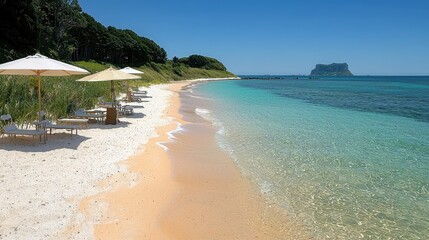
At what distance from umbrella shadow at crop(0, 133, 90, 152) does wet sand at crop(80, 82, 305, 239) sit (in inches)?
80.0

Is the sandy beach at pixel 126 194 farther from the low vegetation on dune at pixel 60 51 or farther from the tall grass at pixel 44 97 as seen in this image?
the low vegetation on dune at pixel 60 51

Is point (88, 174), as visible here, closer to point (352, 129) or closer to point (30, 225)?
point (30, 225)

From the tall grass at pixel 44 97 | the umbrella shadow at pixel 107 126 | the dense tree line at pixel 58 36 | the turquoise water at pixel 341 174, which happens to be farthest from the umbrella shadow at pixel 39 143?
the dense tree line at pixel 58 36

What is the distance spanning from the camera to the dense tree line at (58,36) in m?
32.8

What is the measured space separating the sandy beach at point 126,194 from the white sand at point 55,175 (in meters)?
0.01

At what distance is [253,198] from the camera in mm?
6574

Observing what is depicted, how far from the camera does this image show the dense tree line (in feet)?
107

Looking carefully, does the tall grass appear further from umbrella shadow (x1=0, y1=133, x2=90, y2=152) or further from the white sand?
umbrella shadow (x1=0, y1=133, x2=90, y2=152)

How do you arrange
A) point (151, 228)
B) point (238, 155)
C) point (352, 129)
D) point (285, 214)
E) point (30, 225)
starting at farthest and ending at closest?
point (352, 129)
point (238, 155)
point (285, 214)
point (151, 228)
point (30, 225)

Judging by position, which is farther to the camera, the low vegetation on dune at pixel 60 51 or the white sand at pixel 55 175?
the low vegetation on dune at pixel 60 51

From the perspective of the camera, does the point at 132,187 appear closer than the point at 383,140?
Yes

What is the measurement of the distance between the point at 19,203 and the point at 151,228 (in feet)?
6.93

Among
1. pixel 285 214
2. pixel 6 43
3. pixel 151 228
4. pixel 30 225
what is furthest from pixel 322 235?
pixel 6 43

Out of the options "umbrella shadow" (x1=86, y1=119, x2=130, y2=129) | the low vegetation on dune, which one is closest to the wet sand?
"umbrella shadow" (x1=86, y1=119, x2=130, y2=129)
